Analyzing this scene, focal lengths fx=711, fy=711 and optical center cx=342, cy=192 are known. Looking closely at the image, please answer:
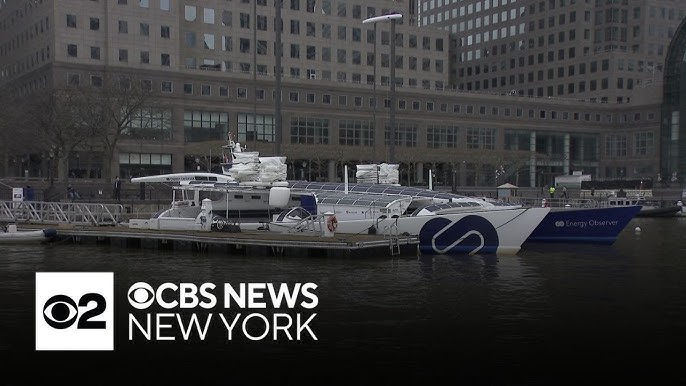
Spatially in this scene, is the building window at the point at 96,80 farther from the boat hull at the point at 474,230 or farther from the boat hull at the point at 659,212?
the boat hull at the point at 474,230

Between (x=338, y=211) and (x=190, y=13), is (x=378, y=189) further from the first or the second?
(x=190, y=13)

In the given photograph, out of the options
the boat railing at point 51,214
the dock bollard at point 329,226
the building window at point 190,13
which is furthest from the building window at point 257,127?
the dock bollard at point 329,226

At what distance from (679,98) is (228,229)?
348 ft

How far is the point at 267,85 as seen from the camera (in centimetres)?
10075

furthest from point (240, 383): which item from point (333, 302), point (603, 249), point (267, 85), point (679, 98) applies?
point (679, 98)

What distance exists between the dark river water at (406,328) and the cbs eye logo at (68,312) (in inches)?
22.8

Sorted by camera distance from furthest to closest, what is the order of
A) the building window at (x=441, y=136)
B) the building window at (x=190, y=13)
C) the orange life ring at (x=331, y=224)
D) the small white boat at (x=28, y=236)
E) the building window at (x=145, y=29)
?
the building window at (x=441, y=136) → the building window at (x=190, y=13) → the building window at (x=145, y=29) → the small white boat at (x=28, y=236) → the orange life ring at (x=331, y=224)

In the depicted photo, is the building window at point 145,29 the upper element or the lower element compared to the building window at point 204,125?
upper

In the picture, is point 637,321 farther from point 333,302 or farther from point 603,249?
point 603,249

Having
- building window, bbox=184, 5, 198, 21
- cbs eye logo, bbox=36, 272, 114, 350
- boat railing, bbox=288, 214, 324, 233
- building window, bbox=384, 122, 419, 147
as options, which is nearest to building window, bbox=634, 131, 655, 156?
building window, bbox=384, 122, 419, 147

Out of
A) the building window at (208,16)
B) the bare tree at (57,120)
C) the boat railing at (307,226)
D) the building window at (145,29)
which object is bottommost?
the boat railing at (307,226)

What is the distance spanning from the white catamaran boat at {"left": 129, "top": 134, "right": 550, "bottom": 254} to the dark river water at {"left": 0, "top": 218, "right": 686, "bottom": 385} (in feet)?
8.41

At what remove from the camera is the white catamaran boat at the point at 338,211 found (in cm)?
3416

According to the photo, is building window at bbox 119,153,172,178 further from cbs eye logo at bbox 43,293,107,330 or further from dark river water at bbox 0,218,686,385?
cbs eye logo at bbox 43,293,107,330
